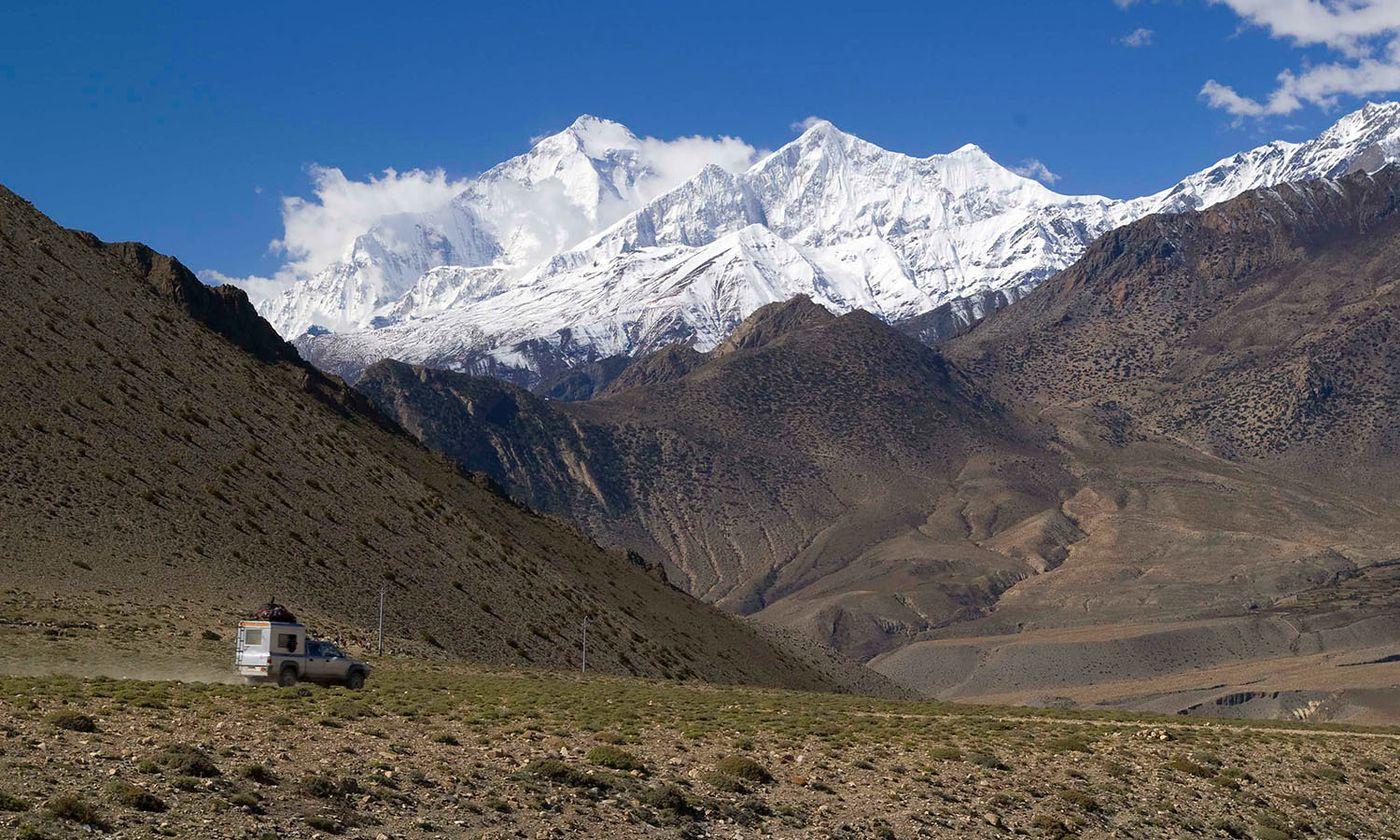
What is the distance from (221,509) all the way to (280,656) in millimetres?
33058

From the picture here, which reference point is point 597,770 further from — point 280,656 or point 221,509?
point 221,509

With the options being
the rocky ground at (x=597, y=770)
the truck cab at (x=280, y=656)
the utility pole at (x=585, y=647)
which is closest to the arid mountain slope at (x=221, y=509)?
the utility pole at (x=585, y=647)

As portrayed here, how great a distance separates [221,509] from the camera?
75875mm

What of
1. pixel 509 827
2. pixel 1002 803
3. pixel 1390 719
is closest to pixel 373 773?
pixel 509 827

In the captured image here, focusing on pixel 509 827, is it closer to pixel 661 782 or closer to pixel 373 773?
pixel 373 773

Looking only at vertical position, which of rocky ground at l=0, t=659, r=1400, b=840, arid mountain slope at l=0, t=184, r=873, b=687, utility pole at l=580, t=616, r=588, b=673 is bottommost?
rocky ground at l=0, t=659, r=1400, b=840

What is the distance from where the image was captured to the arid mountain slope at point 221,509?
64500mm

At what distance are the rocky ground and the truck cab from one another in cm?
193

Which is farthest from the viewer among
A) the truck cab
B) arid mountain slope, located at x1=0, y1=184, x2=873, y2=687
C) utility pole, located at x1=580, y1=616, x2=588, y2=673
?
utility pole, located at x1=580, y1=616, x2=588, y2=673

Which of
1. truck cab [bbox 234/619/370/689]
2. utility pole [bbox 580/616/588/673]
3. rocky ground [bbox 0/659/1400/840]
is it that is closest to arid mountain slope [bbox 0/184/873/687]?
utility pole [bbox 580/616/588/673]

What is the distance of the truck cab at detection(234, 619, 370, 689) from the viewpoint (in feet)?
146

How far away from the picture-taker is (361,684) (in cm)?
4744

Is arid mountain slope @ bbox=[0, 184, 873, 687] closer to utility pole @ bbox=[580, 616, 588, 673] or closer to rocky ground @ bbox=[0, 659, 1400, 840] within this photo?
utility pole @ bbox=[580, 616, 588, 673]

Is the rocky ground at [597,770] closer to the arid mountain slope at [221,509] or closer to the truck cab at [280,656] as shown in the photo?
the truck cab at [280,656]
